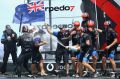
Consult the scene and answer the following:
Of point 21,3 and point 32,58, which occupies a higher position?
point 21,3

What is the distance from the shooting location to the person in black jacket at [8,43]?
19906 mm

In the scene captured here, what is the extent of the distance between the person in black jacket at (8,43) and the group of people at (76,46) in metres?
0.58

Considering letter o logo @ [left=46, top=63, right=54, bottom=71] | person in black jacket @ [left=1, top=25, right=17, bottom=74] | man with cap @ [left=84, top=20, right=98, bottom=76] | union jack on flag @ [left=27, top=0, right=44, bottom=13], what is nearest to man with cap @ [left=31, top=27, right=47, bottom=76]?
letter o logo @ [left=46, top=63, right=54, bottom=71]

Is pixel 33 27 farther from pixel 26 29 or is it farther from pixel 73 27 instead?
pixel 73 27

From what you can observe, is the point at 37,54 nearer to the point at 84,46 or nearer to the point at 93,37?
the point at 84,46

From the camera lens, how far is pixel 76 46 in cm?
1830

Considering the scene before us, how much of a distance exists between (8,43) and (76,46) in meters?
3.00

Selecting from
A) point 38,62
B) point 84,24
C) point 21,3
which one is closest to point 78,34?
Result: point 84,24

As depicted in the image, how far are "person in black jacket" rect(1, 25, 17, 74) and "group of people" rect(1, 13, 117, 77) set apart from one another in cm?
58

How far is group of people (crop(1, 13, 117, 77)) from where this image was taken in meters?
17.9

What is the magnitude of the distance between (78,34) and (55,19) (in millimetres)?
2167

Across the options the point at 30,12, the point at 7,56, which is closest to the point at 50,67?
the point at 7,56

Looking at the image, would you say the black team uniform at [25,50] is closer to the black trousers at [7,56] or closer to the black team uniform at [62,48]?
the black team uniform at [62,48]

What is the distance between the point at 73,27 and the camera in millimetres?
19844
